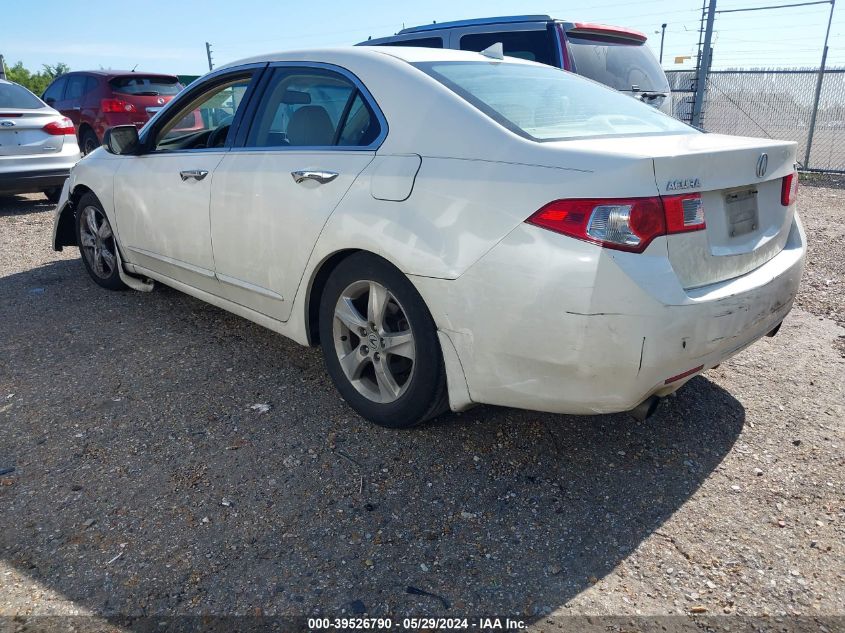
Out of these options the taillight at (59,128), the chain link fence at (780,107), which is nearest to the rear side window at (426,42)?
the taillight at (59,128)

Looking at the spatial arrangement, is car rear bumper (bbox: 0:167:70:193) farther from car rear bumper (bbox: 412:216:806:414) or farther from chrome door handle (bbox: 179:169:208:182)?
car rear bumper (bbox: 412:216:806:414)

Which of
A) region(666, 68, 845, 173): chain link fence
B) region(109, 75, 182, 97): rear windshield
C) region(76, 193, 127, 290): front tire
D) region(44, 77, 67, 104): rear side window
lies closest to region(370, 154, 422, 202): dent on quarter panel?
region(76, 193, 127, 290): front tire

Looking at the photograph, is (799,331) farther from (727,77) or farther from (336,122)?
(727,77)

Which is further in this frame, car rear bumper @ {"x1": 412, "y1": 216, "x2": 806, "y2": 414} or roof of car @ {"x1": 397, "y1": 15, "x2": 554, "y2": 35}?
roof of car @ {"x1": 397, "y1": 15, "x2": 554, "y2": 35}

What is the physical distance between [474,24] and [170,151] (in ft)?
13.4

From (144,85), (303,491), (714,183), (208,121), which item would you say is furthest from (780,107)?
(303,491)

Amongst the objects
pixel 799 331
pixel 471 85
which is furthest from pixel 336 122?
pixel 799 331

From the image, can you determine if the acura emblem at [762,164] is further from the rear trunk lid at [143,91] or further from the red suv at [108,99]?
the rear trunk lid at [143,91]

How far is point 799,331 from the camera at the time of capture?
4355mm

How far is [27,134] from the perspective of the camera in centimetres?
821

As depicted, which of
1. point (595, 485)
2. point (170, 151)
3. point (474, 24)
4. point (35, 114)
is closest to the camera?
point (595, 485)

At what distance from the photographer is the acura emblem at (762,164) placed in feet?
8.71

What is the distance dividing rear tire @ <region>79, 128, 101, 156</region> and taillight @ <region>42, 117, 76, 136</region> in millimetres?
4050

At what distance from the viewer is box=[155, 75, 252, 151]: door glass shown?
12.9ft
